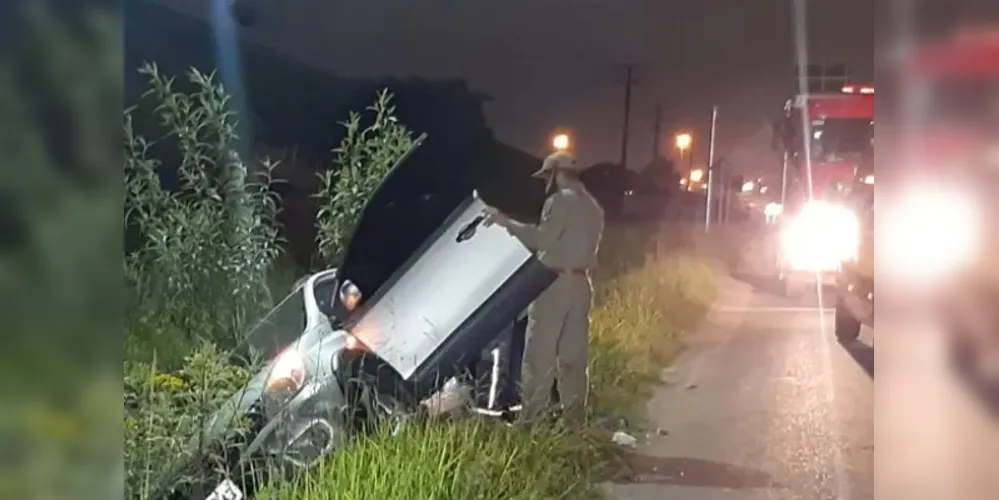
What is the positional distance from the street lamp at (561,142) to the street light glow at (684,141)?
8.2 inches

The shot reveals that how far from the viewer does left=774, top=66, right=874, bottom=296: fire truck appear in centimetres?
203

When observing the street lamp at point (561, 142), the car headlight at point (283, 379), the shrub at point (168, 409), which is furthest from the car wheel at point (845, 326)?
the shrub at point (168, 409)

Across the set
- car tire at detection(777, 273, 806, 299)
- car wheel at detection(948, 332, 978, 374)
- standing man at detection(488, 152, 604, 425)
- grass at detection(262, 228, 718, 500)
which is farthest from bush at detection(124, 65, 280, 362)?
car wheel at detection(948, 332, 978, 374)

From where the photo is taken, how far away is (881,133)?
80.3 inches

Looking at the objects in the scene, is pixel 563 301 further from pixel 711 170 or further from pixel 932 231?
pixel 932 231

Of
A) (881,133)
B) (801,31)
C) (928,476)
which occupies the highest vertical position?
(801,31)

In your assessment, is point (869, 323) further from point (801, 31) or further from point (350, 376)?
point (350, 376)

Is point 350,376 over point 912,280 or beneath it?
beneath

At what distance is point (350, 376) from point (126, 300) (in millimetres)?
514

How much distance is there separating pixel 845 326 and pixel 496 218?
0.70m

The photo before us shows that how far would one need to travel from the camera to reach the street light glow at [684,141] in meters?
2.03

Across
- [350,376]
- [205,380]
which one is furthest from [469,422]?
[205,380]

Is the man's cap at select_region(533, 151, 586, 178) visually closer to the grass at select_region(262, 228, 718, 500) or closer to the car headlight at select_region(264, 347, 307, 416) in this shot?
the grass at select_region(262, 228, 718, 500)

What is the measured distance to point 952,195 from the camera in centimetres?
202
